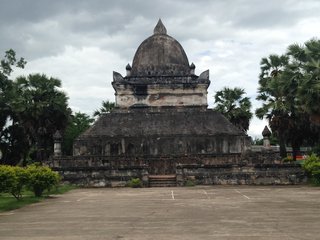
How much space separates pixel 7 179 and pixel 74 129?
3506 centimetres

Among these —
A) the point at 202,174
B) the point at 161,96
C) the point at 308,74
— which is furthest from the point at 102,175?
the point at 161,96

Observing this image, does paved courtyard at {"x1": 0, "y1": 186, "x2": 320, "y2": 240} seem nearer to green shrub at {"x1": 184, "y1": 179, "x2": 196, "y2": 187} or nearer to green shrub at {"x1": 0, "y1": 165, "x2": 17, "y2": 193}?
green shrub at {"x1": 0, "y1": 165, "x2": 17, "y2": 193}

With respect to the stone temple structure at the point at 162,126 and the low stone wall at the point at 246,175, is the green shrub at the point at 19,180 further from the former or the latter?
the stone temple structure at the point at 162,126

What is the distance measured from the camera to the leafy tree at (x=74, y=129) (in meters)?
46.3

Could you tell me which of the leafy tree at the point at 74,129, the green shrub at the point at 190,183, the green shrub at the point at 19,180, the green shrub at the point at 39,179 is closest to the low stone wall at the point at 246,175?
the green shrub at the point at 190,183

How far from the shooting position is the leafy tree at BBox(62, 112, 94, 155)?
152 ft

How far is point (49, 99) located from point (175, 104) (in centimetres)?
1048

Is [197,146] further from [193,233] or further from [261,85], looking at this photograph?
[193,233]

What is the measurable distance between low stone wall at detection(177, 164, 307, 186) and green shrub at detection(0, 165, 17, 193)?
11470 mm

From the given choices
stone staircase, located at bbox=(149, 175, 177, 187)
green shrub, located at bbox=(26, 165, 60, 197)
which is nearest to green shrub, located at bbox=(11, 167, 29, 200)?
green shrub, located at bbox=(26, 165, 60, 197)

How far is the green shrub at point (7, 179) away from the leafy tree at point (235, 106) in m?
28.4

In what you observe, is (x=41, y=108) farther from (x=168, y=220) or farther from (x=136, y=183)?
(x=168, y=220)

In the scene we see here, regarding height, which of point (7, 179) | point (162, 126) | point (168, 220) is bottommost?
point (168, 220)

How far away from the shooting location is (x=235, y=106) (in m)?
42.3
